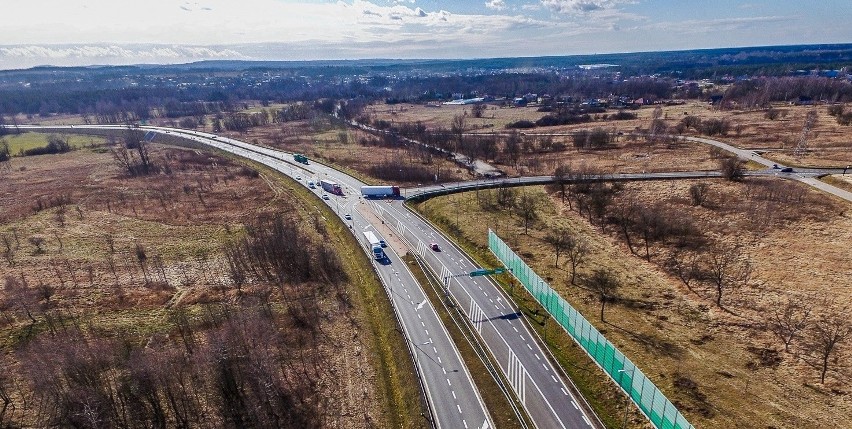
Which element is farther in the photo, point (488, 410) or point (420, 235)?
point (420, 235)

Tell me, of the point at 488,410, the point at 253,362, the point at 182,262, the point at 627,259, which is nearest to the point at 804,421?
the point at 488,410

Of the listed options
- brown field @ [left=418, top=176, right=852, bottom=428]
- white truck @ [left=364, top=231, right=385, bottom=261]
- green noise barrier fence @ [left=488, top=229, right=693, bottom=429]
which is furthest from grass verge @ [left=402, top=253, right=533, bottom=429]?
brown field @ [left=418, top=176, right=852, bottom=428]

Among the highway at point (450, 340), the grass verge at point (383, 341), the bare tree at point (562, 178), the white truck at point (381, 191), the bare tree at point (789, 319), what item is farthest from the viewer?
the white truck at point (381, 191)

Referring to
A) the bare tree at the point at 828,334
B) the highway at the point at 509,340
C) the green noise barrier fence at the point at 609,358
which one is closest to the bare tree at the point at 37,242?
the highway at the point at 509,340

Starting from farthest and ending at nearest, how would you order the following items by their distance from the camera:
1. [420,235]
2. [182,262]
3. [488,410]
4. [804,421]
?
[420,235], [182,262], [488,410], [804,421]

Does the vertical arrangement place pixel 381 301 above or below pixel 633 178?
below

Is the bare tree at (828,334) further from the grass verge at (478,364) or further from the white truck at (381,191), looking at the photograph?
the white truck at (381,191)

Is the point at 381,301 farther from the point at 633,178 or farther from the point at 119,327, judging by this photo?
the point at 633,178
